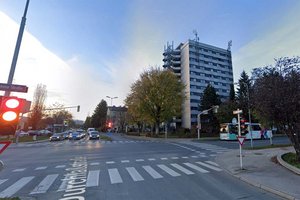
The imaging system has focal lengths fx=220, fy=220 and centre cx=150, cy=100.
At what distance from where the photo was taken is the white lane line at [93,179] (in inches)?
315

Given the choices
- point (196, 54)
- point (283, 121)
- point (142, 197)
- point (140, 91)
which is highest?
point (196, 54)

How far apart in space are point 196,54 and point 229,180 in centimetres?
8573

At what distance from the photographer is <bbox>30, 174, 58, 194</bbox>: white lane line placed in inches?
288

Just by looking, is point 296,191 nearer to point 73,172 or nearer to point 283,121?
point 283,121

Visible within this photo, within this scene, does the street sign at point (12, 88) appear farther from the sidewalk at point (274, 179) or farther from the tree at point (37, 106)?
the tree at point (37, 106)

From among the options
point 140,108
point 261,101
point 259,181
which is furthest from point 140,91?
point 259,181

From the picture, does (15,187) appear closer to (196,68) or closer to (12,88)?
(12,88)

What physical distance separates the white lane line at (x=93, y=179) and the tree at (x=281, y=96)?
8766 millimetres

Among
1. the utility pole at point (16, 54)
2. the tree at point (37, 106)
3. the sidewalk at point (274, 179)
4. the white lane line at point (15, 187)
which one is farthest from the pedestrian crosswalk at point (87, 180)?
the tree at point (37, 106)

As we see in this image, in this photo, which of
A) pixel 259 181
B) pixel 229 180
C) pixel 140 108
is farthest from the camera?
pixel 140 108

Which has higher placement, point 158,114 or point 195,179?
point 158,114

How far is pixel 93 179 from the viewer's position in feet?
28.8

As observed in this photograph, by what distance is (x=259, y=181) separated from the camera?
26.9 ft

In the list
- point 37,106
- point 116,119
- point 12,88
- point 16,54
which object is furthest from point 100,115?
point 12,88
